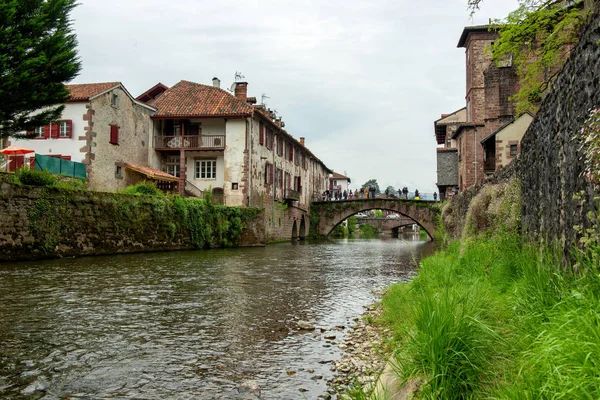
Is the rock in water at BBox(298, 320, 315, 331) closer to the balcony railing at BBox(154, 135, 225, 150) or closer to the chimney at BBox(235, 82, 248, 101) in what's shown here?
the balcony railing at BBox(154, 135, 225, 150)

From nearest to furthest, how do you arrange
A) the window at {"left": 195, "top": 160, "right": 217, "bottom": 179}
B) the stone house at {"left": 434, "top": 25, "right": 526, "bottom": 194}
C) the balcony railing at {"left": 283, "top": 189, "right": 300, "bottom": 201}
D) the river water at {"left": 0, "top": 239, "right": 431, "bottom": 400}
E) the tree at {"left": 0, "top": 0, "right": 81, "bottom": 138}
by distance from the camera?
the river water at {"left": 0, "top": 239, "right": 431, "bottom": 400} < the tree at {"left": 0, "top": 0, "right": 81, "bottom": 138} < the stone house at {"left": 434, "top": 25, "right": 526, "bottom": 194} < the window at {"left": 195, "top": 160, "right": 217, "bottom": 179} < the balcony railing at {"left": 283, "top": 189, "right": 300, "bottom": 201}

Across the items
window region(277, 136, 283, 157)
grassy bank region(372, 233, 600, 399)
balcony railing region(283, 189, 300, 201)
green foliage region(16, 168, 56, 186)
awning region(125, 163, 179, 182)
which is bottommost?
grassy bank region(372, 233, 600, 399)

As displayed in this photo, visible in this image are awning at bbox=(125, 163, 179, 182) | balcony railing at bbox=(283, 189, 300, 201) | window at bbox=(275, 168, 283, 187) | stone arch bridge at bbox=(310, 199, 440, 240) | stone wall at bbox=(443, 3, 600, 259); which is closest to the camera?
stone wall at bbox=(443, 3, 600, 259)

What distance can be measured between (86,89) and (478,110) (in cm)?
2763

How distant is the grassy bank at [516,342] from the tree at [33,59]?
1991 centimetres

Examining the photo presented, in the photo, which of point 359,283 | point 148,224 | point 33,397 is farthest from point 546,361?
point 148,224

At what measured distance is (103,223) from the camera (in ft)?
66.5

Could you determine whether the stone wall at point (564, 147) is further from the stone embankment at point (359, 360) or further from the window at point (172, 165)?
the window at point (172, 165)

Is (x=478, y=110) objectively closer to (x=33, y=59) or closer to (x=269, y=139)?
(x=269, y=139)

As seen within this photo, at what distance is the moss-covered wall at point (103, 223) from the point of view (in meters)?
16.5

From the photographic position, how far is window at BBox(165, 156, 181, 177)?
1407 inches

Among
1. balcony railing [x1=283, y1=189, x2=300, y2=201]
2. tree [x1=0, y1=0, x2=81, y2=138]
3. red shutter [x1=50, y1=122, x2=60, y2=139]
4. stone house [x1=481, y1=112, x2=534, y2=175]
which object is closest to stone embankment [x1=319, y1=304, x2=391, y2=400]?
tree [x1=0, y1=0, x2=81, y2=138]

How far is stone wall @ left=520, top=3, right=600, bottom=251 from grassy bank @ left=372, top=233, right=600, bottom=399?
586 millimetres

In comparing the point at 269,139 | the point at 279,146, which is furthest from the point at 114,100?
the point at 279,146
